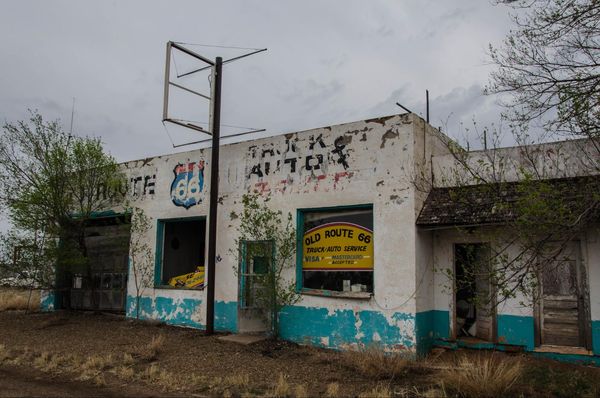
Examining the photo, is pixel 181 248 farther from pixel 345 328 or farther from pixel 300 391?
pixel 300 391

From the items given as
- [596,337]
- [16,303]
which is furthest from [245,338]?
[16,303]

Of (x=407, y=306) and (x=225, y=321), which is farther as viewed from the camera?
(x=225, y=321)

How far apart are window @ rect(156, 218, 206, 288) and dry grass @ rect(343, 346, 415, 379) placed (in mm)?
5911

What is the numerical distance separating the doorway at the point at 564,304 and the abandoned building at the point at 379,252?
2 centimetres

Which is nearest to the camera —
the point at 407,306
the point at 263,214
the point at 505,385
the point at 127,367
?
the point at 505,385

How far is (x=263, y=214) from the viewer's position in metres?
11.9

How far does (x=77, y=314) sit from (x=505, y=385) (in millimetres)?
13645

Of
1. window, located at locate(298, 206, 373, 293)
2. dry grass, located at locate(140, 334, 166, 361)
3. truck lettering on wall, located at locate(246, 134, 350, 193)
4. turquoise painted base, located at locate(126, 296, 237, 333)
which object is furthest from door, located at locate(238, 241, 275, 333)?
dry grass, located at locate(140, 334, 166, 361)

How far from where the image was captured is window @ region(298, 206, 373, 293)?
11.1 metres

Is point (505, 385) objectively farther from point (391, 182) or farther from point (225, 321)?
point (225, 321)

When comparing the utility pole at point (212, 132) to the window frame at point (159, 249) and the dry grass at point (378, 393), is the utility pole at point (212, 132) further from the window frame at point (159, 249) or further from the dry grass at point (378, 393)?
the dry grass at point (378, 393)

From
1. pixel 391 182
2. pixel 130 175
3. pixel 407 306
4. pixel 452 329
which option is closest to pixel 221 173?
pixel 130 175

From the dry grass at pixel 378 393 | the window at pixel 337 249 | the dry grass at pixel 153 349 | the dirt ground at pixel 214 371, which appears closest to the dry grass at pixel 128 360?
the dirt ground at pixel 214 371

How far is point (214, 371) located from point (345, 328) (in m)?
3.02
